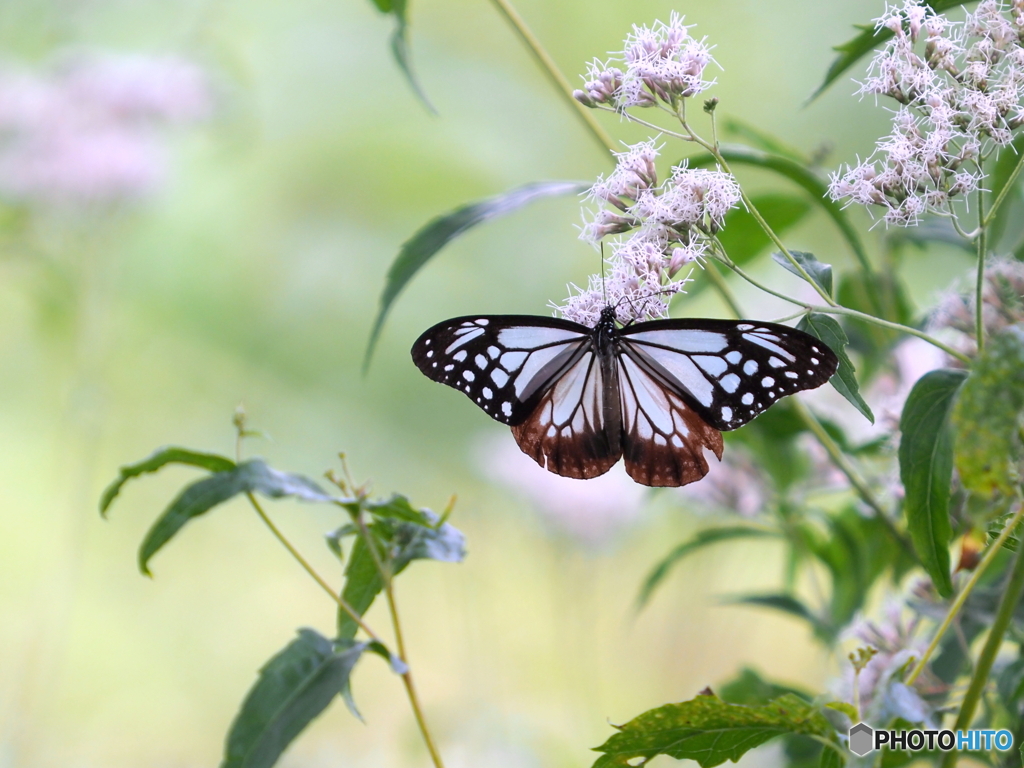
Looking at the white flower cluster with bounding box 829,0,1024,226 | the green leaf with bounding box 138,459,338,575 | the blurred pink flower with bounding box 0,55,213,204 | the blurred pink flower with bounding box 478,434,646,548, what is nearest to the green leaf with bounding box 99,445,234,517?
the green leaf with bounding box 138,459,338,575

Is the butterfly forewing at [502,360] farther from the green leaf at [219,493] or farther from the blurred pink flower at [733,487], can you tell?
the blurred pink flower at [733,487]

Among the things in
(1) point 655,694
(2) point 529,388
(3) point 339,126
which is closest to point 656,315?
(2) point 529,388

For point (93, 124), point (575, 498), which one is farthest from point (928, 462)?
point (93, 124)

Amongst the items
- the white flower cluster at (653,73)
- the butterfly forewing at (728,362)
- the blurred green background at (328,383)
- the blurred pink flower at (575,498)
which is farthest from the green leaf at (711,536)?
the blurred green background at (328,383)

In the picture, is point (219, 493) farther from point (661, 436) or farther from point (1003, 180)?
point (1003, 180)

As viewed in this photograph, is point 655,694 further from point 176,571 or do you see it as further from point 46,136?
point 46,136
